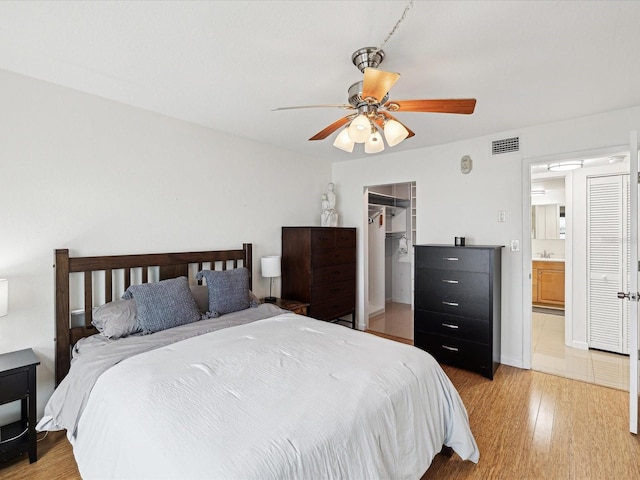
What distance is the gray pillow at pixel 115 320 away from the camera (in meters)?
2.26

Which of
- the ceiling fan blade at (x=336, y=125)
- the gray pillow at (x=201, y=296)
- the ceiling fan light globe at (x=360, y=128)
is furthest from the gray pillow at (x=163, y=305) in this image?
the ceiling fan light globe at (x=360, y=128)

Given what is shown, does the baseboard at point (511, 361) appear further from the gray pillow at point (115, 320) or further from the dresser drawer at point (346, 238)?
the gray pillow at point (115, 320)

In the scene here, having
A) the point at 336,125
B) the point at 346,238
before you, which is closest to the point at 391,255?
the point at 346,238

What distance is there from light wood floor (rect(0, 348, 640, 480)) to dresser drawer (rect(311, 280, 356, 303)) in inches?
66.5

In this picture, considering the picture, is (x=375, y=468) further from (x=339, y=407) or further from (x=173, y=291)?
(x=173, y=291)

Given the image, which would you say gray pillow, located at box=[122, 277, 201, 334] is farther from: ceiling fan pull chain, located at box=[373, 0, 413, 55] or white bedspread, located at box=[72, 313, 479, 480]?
ceiling fan pull chain, located at box=[373, 0, 413, 55]

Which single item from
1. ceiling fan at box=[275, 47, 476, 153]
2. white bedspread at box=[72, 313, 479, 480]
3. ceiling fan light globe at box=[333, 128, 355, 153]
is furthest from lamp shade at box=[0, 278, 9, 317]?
ceiling fan light globe at box=[333, 128, 355, 153]

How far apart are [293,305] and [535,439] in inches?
91.4

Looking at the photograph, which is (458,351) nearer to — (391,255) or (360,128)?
(360,128)

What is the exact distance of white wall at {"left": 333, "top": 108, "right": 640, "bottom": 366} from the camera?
9.64 ft

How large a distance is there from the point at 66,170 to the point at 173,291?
3.95ft

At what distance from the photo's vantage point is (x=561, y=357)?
3.55 metres

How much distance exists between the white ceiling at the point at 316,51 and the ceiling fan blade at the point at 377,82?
290 mm

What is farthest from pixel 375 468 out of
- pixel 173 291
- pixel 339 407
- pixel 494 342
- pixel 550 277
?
pixel 550 277
